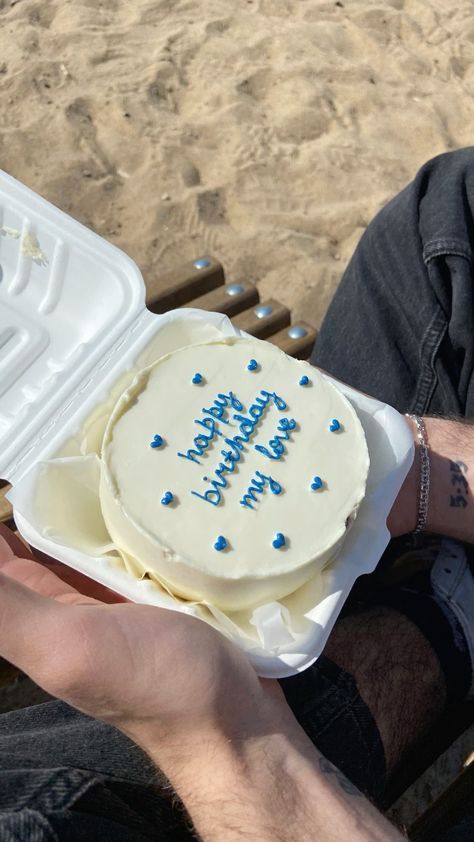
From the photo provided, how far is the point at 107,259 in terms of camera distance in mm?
1289

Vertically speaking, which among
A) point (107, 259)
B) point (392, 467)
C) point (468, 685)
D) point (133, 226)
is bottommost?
point (468, 685)

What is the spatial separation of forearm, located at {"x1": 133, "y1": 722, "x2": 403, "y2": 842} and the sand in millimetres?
1635

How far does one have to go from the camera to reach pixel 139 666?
0.86 metres

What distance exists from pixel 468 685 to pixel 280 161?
192cm

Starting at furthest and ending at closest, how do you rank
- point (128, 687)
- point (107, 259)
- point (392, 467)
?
1. point (107, 259)
2. point (392, 467)
3. point (128, 687)

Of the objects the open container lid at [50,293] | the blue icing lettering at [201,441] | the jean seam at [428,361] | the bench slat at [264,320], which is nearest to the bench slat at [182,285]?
the bench slat at [264,320]

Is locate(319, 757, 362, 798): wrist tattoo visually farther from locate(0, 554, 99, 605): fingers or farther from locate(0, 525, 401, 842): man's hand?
locate(0, 554, 99, 605): fingers

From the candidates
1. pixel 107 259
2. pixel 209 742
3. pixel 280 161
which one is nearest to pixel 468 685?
pixel 209 742

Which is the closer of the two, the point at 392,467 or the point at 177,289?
the point at 392,467

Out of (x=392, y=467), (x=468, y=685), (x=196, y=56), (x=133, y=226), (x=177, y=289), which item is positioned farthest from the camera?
(x=196, y=56)

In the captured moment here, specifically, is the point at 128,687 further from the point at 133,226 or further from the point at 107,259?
the point at 133,226

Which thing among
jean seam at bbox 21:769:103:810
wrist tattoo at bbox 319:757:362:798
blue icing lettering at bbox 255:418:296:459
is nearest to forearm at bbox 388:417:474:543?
blue icing lettering at bbox 255:418:296:459

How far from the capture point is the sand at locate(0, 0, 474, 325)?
2.49m

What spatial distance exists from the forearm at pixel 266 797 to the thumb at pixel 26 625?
21cm
